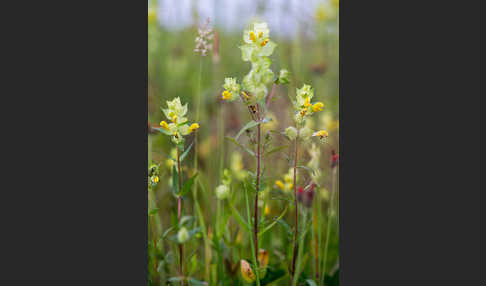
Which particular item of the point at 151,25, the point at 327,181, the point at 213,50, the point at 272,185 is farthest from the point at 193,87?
the point at 327,181

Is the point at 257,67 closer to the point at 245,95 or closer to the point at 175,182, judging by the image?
the point at 245,95

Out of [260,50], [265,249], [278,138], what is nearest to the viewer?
[260,50]

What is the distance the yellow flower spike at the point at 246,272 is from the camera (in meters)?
2.24

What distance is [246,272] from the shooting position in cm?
224

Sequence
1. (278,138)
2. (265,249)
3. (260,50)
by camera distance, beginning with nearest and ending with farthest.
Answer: (260,50)
(278,138)
(265,249)

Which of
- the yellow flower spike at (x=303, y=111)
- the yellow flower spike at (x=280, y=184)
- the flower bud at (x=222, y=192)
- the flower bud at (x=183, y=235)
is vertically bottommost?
the flower bud at (x=183, y=235)

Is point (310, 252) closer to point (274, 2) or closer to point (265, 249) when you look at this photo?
point (265, 249)

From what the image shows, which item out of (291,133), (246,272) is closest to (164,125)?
(291,133)

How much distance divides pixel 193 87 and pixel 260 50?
0.57 meters

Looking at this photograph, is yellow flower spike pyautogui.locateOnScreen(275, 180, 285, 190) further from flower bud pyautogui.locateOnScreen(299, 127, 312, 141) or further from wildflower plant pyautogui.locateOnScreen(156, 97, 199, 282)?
wildflower plant pyautogui.locateOnScreen(156, 97, 199, 282)

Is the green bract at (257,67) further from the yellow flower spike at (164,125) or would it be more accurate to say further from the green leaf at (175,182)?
the green leaf at (175,182)

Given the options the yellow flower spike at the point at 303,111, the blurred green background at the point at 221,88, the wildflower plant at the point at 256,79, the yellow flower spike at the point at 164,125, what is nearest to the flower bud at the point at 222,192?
A: the blurred green background at the point at 221,88

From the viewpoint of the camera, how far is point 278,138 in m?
2.27

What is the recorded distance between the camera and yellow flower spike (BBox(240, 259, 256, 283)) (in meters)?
2.24
